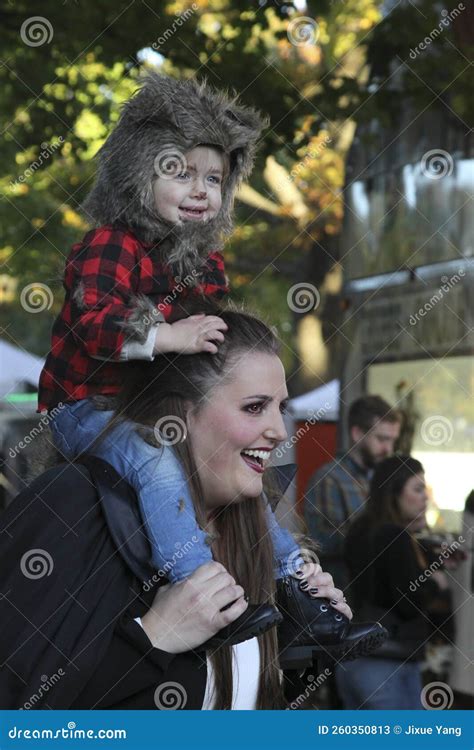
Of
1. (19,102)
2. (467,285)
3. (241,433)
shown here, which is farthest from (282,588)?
(19,102)

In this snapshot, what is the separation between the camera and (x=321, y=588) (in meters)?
2.86

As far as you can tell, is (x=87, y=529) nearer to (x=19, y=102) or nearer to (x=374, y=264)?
(x=19, y=102)

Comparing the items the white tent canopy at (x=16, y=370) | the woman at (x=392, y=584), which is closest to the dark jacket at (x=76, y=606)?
the woman at (x=392, y=584)

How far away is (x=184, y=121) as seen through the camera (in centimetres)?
306

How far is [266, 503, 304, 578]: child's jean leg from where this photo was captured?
2.88 m

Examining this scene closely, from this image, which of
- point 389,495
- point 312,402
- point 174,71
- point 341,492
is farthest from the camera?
point 312,402

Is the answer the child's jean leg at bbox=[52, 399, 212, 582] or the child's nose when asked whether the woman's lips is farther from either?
the child's nose

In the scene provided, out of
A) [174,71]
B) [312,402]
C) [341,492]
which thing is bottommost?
[341,492]

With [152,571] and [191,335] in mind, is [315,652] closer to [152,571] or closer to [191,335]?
[152,571]

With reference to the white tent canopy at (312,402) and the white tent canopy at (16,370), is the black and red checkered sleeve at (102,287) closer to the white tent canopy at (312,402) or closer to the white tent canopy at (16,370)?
the white tent canopy at (312,402)

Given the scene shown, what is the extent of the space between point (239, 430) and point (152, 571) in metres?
0.33

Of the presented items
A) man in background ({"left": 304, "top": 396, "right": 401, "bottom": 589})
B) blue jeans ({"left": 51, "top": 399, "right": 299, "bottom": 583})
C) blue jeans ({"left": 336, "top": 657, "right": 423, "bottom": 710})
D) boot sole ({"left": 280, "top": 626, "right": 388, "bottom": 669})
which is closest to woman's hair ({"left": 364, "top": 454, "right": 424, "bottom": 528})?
man in background ({"left": 304, "top": 396, "right": 401, "bottom": 589})

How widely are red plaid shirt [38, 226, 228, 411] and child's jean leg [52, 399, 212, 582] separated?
191mm

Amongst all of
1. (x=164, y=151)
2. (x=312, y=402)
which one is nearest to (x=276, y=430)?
(x=164, y=151)
